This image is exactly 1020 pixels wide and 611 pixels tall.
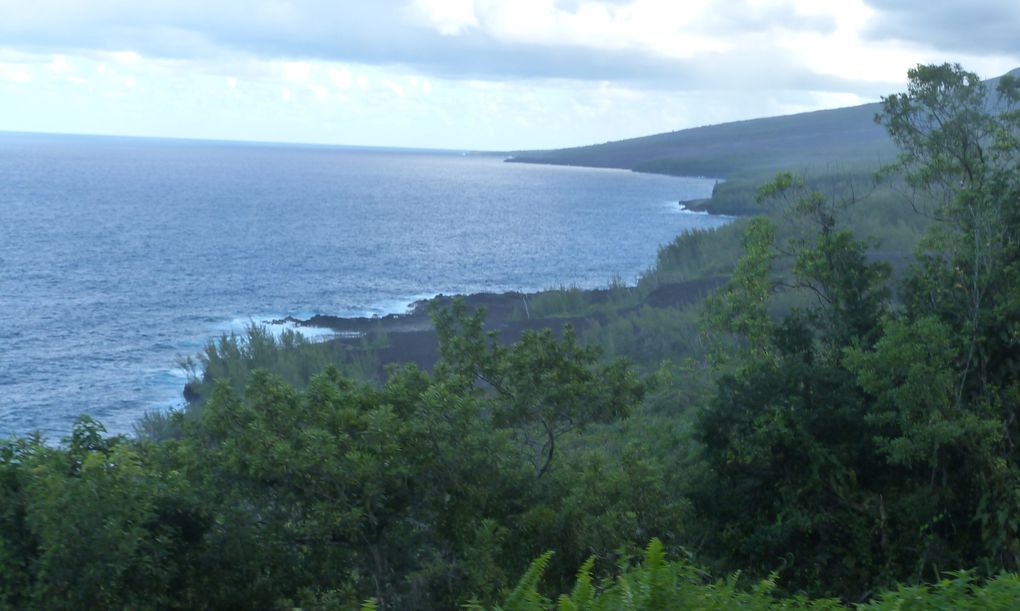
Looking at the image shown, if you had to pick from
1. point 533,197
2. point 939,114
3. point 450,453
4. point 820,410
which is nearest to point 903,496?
point 820,410

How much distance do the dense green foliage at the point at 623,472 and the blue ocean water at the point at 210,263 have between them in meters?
21.1

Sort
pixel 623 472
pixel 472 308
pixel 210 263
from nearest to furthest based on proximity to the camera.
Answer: pixel 623 472, pixel 472 308, pixel 210 263

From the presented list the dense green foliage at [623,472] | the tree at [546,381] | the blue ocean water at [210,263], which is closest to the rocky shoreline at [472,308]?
the blue ocean water at [210,263]

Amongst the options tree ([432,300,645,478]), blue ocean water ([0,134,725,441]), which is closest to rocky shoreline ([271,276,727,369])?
blue ocean water ([0,134,725,441])

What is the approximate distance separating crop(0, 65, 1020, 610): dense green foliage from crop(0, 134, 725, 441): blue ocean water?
21111mm

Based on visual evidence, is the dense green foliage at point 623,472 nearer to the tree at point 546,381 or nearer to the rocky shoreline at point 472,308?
the tree at point 546,381

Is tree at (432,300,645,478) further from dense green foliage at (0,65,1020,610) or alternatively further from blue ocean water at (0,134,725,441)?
blue ocean water at (0,134,725,441)

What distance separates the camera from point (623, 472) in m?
13.2

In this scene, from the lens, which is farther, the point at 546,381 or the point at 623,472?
the point at 546,381

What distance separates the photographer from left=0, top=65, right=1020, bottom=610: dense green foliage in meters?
9.53

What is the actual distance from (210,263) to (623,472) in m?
66.2

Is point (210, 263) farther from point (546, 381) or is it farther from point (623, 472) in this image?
point (623, 472)

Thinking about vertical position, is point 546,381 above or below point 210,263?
above

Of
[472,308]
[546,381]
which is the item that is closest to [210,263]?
[472,308]
